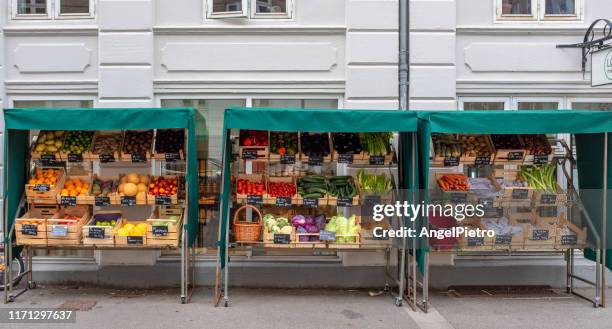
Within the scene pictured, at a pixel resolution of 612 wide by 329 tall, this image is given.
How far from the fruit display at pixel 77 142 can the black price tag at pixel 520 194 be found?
224 inches

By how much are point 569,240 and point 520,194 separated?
86cm

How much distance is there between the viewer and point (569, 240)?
705 cm

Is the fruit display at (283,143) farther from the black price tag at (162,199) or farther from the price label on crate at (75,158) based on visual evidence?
the price label on crate at (75,158)

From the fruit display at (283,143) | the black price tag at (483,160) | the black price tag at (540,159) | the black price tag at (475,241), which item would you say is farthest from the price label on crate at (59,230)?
the black price tag at (540,159)

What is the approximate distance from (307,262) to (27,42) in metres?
5.40

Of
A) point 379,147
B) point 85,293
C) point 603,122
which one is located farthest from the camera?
point 85,293

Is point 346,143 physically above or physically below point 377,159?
above

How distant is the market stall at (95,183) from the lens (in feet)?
21.4

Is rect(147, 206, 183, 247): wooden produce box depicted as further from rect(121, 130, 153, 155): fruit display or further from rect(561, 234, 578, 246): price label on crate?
rect(561, 234, 578, 246): price label on crate

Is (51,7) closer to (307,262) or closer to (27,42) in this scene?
(27,42)

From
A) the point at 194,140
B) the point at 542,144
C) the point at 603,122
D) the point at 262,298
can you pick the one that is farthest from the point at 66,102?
the point at 603,122

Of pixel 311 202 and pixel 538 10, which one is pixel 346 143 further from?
pixel 538 10

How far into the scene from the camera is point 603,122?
6.64m

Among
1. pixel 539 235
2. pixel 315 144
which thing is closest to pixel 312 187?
pixel 315 144
